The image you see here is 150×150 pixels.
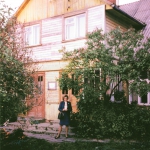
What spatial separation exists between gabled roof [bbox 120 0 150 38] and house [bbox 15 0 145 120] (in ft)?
2.40

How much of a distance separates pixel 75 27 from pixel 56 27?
1486 mm

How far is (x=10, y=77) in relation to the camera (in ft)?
20.5

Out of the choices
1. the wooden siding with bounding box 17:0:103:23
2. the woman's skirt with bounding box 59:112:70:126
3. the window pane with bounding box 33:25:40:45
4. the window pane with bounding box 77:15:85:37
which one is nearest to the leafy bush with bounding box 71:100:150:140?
the woman's skirt with bounding box 59:112:70:126

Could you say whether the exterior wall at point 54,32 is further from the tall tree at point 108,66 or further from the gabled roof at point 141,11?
the tall tree at point 108,66

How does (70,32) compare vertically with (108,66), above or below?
above

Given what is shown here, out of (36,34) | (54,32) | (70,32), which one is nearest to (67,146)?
(70,32)

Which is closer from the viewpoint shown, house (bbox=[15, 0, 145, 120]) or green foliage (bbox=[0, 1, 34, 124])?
green foliage (bbox=[0, 1, 34, 124])

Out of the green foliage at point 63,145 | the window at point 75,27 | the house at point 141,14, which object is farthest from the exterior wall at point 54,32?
the green foliage at point 63,145

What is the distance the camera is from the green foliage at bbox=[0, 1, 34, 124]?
6.09m

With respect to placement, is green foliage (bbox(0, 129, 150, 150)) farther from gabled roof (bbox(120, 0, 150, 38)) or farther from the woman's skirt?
gabled roof (bbox(120, 0, 150, 38))

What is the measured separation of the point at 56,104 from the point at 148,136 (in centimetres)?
571

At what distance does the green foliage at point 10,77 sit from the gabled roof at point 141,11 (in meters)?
10.5

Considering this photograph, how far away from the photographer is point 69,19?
13.5m

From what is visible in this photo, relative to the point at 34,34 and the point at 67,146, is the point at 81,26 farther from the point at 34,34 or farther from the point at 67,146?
the point at 67,146
